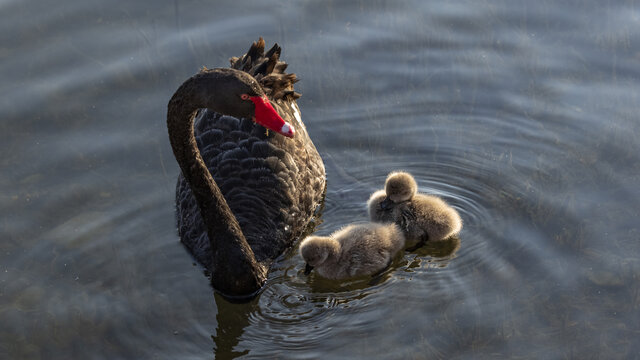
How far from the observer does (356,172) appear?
7535mm

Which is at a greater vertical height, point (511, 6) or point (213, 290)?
point (511, 6)

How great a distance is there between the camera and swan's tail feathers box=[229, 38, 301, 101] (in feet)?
23.7

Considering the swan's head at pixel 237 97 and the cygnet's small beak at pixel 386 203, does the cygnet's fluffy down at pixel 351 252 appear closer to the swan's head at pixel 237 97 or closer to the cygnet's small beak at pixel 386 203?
the cygnet's small beak at pixel 386 203

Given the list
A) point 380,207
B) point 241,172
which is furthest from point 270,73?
point 380,207

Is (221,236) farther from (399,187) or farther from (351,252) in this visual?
(399,187)

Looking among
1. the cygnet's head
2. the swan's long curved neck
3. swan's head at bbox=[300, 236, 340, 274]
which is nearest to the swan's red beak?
the swan's long curved neck

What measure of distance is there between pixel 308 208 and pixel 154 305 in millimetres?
1475

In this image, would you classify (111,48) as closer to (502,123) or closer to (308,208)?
(308,208)

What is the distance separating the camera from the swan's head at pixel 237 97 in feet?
18.3

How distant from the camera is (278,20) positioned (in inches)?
363

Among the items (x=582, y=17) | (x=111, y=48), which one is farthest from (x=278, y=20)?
(x=582, y=17)

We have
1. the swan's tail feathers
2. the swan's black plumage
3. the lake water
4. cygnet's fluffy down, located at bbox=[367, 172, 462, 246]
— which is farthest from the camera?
the swan's tail feathers

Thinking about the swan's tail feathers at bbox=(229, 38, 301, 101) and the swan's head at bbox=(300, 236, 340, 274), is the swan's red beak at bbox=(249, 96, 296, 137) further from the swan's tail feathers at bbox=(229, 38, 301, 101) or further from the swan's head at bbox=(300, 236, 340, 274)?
the swan's tail feathers at bbox=(229, 38, 301, 101)

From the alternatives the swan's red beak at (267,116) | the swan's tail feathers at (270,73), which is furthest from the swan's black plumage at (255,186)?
the swan's red beak at (267,116)
